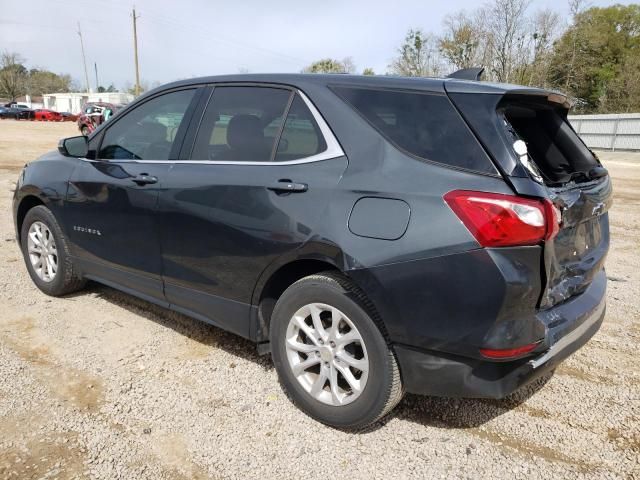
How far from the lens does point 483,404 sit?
293 centimetres

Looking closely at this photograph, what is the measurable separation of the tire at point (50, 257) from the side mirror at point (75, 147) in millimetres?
525

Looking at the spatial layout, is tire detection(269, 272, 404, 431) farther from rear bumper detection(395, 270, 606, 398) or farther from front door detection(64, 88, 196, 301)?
front door detection(64, 88, 196, 301)

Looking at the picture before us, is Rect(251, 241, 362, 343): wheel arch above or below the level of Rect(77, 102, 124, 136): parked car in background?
below

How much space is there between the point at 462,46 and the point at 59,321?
1408 inches

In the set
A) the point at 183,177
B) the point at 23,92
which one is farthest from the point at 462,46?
the point at 23,92

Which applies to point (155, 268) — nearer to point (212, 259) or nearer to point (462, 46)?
point (212, 259)

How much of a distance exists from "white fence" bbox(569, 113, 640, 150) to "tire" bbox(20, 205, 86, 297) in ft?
79.9

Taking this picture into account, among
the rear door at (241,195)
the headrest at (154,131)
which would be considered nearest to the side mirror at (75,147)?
the headrest at (154,131)

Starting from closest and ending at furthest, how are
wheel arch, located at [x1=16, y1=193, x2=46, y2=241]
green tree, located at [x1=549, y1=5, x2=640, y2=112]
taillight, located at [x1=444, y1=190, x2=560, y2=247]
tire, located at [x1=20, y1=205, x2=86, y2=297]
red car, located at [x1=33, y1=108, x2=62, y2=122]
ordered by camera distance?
taillight, located at [x1=444, y1=190, x2=560, y2=247] < tire, located at [x1=20, y1=205, x2=86, y2=297] < wheel arch, located at [x1=16, y1=193, x2=46, y2=241] < green tree, located at [x1=549, y1=5, x2=640, y2=112] < red car, located at [x1=33, y1=108, x2=62, y2=122]

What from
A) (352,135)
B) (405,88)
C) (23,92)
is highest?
(23,92)

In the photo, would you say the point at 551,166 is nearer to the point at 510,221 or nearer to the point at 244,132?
the point at 510,221

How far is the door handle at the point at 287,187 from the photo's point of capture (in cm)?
261

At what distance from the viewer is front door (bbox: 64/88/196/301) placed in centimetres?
337

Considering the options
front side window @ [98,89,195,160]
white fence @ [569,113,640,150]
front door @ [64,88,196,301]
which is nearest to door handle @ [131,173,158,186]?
front door @ [64,88,196,301]
